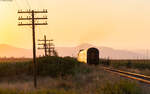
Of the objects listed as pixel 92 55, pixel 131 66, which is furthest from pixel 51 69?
pixel 131 66

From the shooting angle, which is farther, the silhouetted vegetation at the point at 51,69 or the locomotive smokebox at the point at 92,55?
A: the locomotive smokebox at the point at 92,55

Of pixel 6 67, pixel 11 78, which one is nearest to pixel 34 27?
pixel 11 78

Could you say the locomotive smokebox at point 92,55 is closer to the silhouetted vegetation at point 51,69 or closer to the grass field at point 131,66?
the silhouetted vegetation at point 51,69

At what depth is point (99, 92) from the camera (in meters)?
12.1

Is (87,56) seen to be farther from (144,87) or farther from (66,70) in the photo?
(144,87)

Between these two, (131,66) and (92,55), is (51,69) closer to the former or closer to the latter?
(92,55)

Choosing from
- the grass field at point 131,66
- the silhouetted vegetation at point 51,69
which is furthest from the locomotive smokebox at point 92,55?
the grass field at point 131,66

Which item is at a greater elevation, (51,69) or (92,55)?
(92,55)

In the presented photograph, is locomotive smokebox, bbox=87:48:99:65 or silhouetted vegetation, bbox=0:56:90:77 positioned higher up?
locomotive smokebox, bbox=87:48:99:65

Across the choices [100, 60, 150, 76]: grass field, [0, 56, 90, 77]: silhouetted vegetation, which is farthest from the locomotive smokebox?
[100, 60, 150, 76]: grass field

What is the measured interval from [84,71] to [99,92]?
49.6 ft

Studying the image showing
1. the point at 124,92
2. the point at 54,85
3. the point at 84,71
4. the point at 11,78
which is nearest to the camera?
the point at 124,92

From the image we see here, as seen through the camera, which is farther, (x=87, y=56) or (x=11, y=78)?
(x=87, y=56)

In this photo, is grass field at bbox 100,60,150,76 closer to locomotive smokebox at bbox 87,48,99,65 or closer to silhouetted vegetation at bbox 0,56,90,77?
locomotive smokebox at bbox 87,48,99,65
